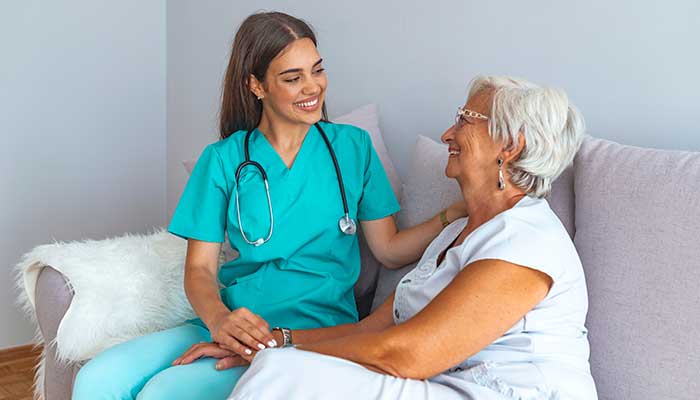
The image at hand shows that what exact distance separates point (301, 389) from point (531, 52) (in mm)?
1054

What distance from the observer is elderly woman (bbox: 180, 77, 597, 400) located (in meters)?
1.20

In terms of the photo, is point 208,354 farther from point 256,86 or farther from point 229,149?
point 256,86

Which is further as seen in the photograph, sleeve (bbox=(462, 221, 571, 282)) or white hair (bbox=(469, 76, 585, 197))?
white hair (bbox=(469, 76, 585, 197))

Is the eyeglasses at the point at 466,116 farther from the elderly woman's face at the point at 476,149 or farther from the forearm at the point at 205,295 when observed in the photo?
the forearm at the point at 205,295

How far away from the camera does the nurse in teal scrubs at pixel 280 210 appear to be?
171 centimetres

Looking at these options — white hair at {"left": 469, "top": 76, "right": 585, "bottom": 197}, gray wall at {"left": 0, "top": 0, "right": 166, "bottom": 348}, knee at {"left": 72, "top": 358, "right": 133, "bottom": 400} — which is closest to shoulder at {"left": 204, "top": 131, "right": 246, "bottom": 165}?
knee at {"left": 72, "top": 358, "right": 133, "bottom": 400}

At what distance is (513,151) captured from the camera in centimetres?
140

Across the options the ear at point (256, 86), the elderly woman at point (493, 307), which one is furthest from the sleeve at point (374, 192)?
the elderly woman at point (493, 307)

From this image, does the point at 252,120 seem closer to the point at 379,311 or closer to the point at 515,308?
the point at 379,311

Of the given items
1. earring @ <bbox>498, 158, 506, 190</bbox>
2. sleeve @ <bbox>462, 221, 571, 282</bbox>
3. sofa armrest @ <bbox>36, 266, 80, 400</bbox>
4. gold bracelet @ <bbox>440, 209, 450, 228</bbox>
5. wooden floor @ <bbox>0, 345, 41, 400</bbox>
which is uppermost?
earring @ <bbox>498, 158, 506, 190</bbox>

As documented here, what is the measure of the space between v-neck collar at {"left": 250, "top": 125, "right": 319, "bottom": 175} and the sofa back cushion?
0.62 meters

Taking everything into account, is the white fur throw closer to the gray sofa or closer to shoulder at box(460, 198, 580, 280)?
shoulder at box(460, 198, 580, 280)

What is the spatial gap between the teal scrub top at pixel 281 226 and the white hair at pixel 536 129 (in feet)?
1.63

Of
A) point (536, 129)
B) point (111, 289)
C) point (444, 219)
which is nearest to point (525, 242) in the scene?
point (536, 129)
